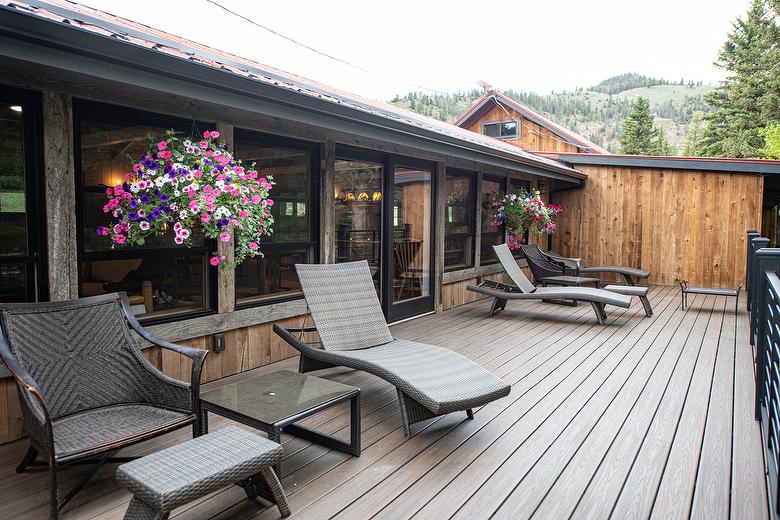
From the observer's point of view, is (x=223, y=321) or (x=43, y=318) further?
(x=223, y=321)

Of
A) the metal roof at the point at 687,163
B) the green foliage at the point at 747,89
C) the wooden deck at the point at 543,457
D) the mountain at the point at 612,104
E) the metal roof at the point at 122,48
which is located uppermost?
the mountain at the point at 612,104

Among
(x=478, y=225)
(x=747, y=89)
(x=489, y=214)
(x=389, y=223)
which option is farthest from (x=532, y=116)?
(x=389, y=223)

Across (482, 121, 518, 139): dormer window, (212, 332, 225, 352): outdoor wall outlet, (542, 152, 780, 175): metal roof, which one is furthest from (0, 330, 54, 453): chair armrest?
(482, 121, 518, 139): dormer window

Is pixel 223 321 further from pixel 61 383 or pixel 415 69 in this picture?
pixel 415 69

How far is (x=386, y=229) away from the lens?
233 inches

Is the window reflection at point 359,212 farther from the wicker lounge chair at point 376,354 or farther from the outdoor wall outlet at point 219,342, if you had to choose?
the outdoor wall outlet at point 219,342

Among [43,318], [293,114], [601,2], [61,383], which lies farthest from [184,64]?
[601,2]

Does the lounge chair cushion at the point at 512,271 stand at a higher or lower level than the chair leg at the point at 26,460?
higher

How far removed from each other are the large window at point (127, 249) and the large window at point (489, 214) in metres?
5.10

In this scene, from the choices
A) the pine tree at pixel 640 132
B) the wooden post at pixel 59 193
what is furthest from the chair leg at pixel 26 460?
the pine tree at pixel 640 132

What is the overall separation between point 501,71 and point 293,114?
43.7m

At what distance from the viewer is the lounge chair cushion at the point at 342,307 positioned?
3.78 metres

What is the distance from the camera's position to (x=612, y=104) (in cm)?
5891

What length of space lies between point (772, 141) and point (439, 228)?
18395 mm
